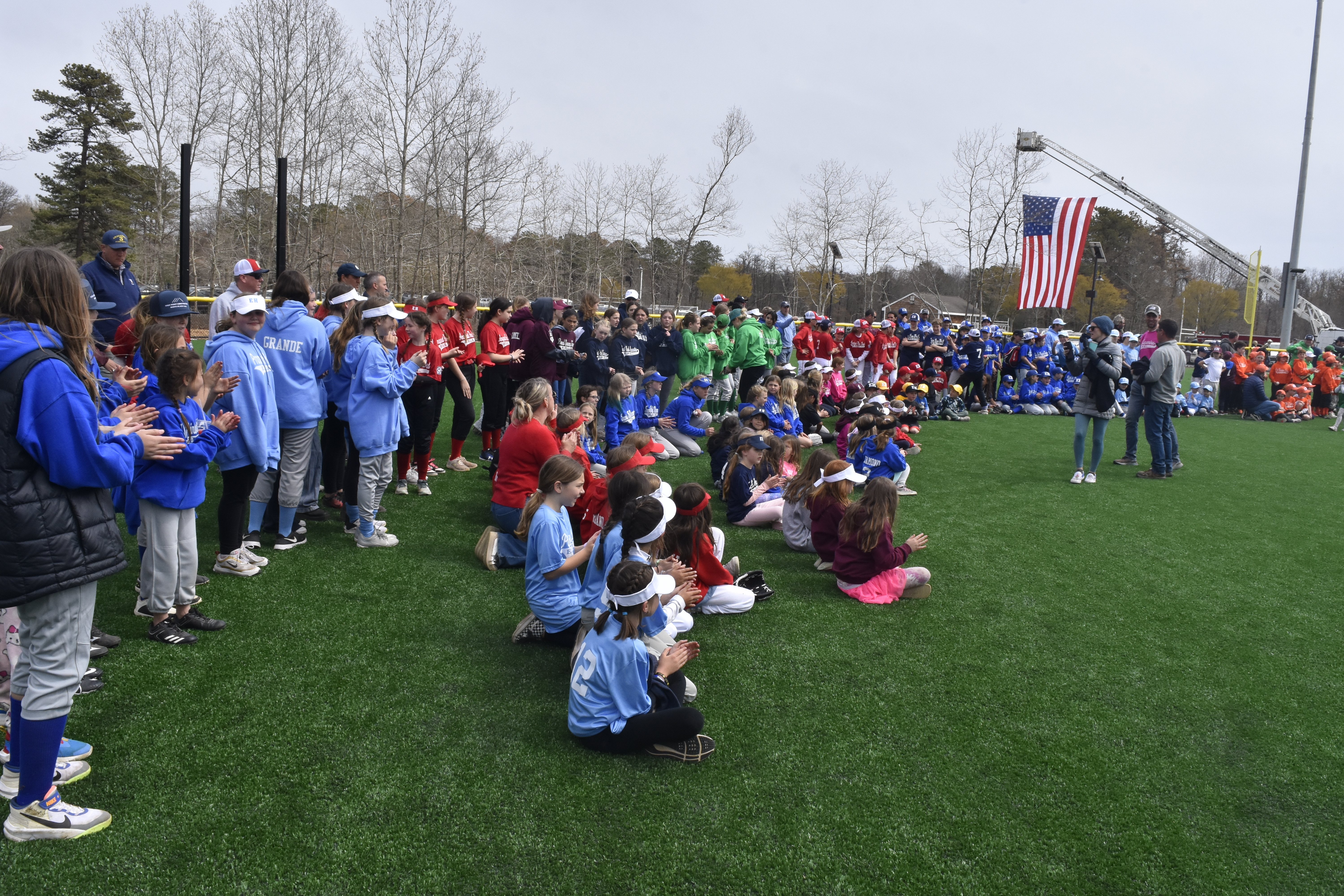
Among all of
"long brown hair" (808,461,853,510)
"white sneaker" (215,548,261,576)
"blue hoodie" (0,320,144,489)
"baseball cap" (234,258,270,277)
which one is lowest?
"white sneaker" (215,548,261,576)

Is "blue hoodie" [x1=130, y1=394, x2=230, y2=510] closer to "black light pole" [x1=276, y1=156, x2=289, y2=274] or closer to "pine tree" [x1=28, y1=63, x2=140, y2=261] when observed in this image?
"black light pole" [x1=276, y1=156, x2=289, y2=274]

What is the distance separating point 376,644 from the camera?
15.2 ft

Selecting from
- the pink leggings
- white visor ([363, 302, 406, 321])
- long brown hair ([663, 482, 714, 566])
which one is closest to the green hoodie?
the pink leggings

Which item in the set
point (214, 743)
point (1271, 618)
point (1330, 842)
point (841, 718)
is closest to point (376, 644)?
point (214, 743)

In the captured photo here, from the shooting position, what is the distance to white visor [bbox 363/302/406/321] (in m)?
6.04

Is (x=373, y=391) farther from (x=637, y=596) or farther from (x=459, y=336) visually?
(x=637, y=596)

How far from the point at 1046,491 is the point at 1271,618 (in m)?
3.81

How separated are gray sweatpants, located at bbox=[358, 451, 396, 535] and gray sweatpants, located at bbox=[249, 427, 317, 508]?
1.27ft

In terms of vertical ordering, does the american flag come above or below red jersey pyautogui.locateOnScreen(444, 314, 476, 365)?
above

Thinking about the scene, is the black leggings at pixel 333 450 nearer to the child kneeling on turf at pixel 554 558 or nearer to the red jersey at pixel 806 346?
the child kneeling on turf at pixel 554 558

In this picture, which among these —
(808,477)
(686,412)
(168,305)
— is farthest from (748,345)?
(168,305)

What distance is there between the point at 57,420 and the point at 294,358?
3.27m

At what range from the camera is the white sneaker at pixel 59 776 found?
2908 millimetres

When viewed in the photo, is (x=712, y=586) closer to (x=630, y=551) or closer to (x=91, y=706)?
(x=630, y=551)
